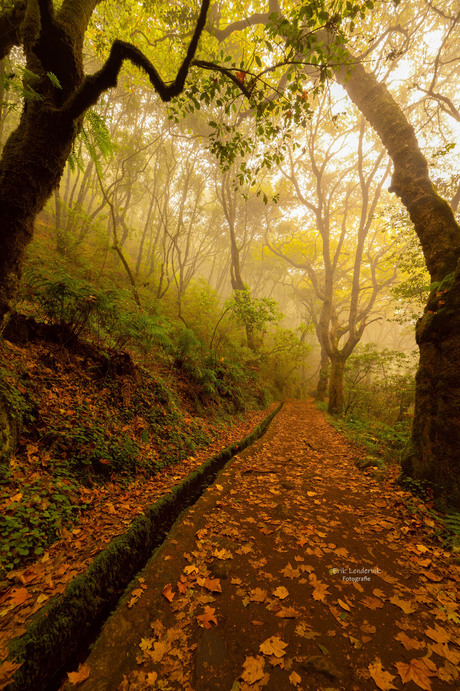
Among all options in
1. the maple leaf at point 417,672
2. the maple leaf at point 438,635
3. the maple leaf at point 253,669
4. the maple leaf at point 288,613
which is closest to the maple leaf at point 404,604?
the maple leaf at point 438,635

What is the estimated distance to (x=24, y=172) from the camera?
7.89 feet

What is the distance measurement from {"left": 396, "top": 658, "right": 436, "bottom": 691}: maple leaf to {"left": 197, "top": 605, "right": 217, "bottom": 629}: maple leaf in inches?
47.2

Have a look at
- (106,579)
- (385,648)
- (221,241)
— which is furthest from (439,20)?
(221,241)

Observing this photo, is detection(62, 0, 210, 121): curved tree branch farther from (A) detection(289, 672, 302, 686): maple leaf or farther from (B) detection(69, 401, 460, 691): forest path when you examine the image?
(A) detection(289, 672, 302, 686): maple leaf

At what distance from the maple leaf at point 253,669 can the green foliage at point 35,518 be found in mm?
1576

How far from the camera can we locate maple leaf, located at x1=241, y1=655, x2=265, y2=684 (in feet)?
5.11

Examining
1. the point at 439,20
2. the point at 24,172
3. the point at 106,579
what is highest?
the point at 439,20

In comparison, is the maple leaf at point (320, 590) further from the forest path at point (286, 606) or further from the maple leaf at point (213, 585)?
the maple leaf at point (213, 585)

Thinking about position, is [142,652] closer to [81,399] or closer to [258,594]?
[258,594]

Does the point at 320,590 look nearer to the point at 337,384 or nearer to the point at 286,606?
the point at 286,606

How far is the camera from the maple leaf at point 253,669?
1559 millimetres

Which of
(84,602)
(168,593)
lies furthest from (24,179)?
(168,593)

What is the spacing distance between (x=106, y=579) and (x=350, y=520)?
2.78 m

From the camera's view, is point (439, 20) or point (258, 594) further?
point (439, 20)
